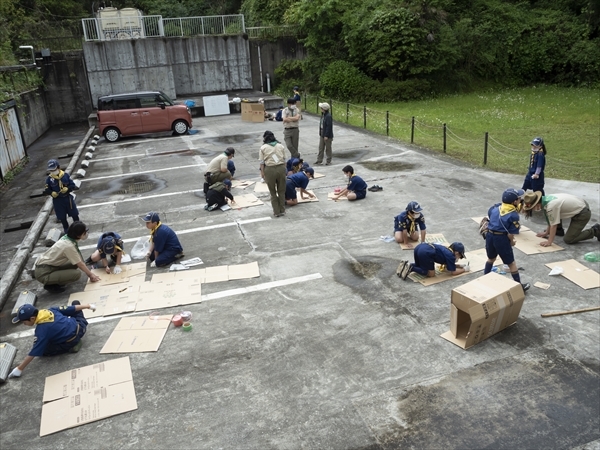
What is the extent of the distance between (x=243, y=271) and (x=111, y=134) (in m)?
13.8

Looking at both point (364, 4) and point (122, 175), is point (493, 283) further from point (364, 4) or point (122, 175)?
point (364, 4)

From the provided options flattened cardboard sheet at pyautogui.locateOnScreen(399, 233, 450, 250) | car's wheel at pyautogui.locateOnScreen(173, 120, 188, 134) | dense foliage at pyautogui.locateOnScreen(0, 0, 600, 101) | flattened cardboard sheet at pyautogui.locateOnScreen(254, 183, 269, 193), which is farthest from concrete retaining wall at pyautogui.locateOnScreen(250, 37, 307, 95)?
flattened cardboard sheet at pyautogui.locateOnScreen(399, 233, 450, 250)

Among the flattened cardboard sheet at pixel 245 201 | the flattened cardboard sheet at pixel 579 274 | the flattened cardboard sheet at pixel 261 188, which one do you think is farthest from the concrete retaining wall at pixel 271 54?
the flattened cardboard sheet at pixel 579 274

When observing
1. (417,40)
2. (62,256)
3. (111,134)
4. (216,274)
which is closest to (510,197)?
(216,274)

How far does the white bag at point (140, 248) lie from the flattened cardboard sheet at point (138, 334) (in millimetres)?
2171

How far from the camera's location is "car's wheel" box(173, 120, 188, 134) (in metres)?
19.7

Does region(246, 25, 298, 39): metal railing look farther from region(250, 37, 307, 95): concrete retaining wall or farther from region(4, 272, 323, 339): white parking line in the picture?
region(4, 272, 323, 339): white parking line

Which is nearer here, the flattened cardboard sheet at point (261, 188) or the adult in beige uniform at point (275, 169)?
the adult in beige uniform at point (275, 169)

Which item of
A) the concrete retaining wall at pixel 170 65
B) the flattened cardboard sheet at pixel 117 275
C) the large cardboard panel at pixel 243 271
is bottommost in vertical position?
the large cardboard panel at pixel 243 271

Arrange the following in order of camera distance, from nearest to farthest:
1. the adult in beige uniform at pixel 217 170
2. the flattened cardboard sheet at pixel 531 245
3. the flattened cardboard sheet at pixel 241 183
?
the flattened cardboard sheet at pixel 531 245 < the adult in beige uniform at pixel 217 170 < the flattened cardboard sheet at pixel 241 183

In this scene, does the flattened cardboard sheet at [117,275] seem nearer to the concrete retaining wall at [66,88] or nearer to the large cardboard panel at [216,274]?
the large cardboard panel at [216,274]

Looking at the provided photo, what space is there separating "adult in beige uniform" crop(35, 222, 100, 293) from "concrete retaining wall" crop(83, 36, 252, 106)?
21.7 m

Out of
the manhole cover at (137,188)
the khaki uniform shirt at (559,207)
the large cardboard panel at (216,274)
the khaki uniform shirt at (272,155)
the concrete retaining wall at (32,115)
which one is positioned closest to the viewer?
the large cardboard panel at (216,274)

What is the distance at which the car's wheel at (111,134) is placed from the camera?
19.1 metres
